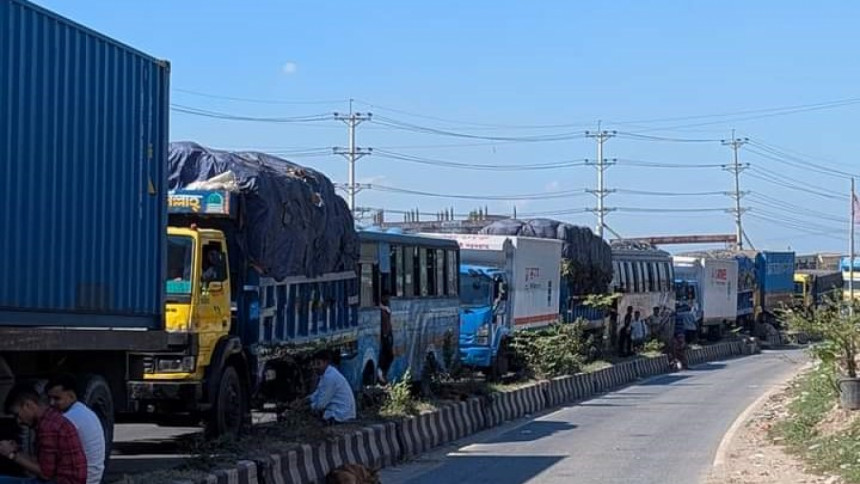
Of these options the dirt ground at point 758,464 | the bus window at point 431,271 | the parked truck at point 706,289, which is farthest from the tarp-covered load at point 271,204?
the parked truck at point 706,289

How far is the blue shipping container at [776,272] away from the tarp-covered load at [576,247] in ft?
77.7

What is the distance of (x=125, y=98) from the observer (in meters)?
12.2

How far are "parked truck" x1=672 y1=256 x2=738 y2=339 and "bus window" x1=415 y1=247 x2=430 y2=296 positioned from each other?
2720 cm

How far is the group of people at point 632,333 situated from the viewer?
130 ft

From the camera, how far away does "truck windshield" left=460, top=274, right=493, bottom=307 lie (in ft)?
91.6

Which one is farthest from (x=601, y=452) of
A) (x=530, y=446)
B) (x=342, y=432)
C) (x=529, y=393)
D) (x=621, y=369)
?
(x=621, y=369)

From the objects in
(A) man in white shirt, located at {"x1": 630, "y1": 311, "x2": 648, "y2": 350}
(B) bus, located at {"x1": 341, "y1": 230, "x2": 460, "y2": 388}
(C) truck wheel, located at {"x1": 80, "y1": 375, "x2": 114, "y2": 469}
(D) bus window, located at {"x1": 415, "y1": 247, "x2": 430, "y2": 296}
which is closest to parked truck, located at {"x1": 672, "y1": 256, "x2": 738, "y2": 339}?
(A) man in white shirt, located at {"x1": 630, "y1": 311, "x2": 648, "y2": 350}

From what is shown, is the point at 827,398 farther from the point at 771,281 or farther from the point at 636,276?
the point at 771,281

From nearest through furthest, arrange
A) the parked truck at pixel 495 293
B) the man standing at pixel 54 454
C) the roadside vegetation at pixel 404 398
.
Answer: the man standing at pixel 54 454, the roadside vegetation at pixel 404 398, the parked truck at pixel 495 293

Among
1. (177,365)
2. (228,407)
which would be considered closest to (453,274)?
(228,407)

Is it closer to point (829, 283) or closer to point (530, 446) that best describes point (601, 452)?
point (530, 446)

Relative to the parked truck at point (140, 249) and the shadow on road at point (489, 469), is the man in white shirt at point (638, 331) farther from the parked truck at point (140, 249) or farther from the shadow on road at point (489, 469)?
the shadow on road at point (489, 469)

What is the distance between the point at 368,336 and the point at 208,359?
5937 mm

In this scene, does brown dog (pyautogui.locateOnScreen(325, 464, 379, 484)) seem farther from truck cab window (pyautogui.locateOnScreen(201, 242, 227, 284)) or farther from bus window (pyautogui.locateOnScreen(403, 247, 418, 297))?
bus window (pyautogui.locateOnScreen(403, 247, 418, 297))
